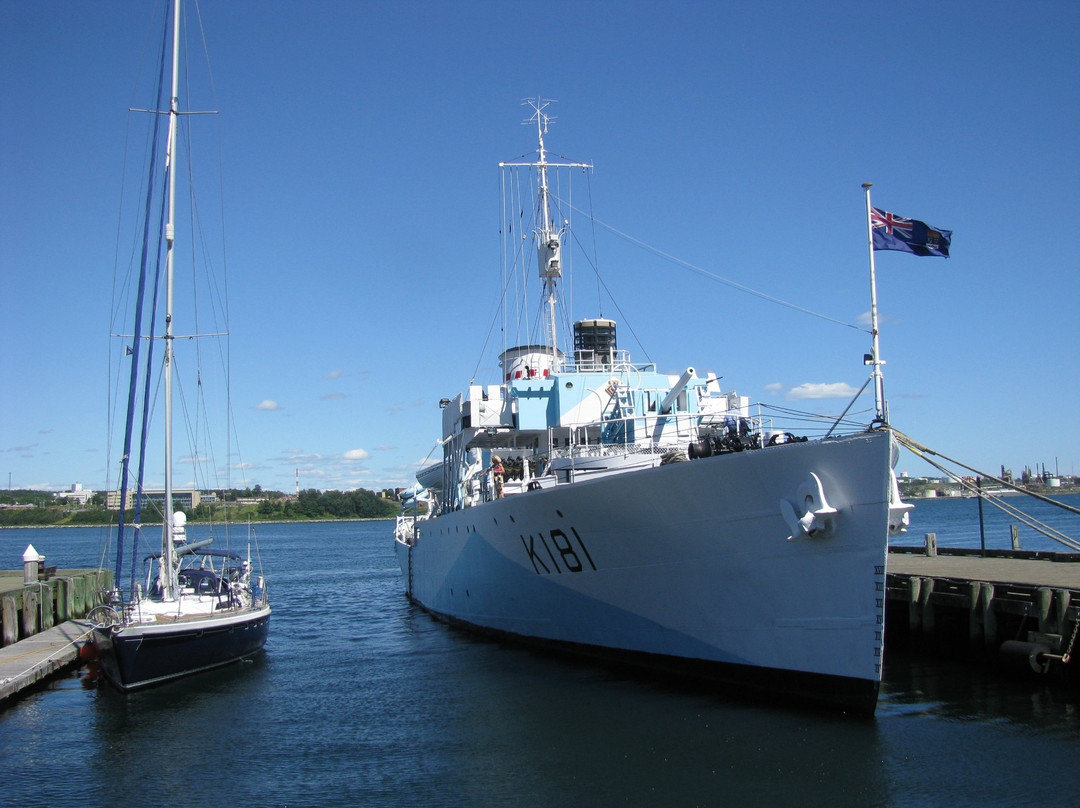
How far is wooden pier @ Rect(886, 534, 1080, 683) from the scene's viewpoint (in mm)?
13531

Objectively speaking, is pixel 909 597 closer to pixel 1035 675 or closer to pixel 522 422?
pixel 1035 675

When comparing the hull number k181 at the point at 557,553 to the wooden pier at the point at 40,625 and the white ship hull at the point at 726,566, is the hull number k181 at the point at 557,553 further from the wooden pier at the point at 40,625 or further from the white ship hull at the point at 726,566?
the wooden pier at the point at 40,625

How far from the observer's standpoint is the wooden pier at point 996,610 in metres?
13.5

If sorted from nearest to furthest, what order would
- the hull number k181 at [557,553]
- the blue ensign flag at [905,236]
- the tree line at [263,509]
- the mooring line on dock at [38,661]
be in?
1. the blue ensign flag at [905,236]
2. the mooring line on dock at [38,661]
3. the hull number k181 at [557,553]
4. the tree line at [263,509]

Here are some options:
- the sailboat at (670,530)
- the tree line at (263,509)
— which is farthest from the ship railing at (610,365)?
the tree line at (263,509)

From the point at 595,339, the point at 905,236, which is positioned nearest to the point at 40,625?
the point at 595,339

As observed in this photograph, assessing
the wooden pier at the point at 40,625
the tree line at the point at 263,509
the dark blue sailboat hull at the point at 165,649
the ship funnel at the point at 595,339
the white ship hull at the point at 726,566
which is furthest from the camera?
the tree line at the point at 263,509

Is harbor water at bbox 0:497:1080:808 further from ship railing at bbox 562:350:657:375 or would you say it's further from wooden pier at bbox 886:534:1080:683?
ship railing at bbox 562:350:657:375

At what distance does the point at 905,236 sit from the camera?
12.8 metres

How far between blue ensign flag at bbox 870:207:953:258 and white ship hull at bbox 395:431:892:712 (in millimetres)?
3622

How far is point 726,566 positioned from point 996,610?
609 cm

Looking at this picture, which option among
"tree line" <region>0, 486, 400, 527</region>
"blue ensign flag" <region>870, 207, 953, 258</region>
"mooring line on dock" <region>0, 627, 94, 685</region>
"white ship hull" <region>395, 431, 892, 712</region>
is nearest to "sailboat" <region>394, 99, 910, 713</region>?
"white ship hull" <region>395, 431, 892, 712</region>

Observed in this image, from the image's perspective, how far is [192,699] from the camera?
14.6 m

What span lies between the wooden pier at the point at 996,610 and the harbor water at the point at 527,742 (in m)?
0.52
